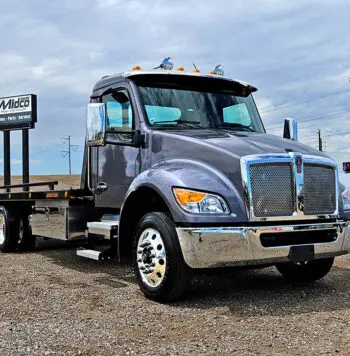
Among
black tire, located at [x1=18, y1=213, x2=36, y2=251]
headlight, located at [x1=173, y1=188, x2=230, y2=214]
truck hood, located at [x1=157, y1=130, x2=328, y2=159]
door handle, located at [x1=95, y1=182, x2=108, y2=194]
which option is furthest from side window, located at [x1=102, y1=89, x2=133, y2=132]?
black tire, located at [x1=18, y1=213, x2=36, y2=251]

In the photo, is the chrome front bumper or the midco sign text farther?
the midco sign text

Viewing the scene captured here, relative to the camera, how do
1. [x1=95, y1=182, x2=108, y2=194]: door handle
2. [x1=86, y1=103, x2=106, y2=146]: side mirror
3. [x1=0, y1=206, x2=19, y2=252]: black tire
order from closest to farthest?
1. [x1=86, y1=103, x2=106, y2=146]: side mirror
2. [x1=95, y1=182, x2=108, y2=194]: door handle
3. [x1=0, y1=206, x2=19, y2=252]: black tire

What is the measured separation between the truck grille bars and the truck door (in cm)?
168

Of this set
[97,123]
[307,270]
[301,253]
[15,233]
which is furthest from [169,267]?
[15,233]

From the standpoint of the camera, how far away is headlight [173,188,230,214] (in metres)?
4.90

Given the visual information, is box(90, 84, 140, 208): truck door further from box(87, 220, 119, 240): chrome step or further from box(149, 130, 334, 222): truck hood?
box(149, 130, 334, 222): truck hood

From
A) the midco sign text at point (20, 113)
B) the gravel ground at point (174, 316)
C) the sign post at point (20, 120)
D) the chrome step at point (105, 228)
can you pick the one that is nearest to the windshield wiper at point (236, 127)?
the chrome step at point (105, 228)

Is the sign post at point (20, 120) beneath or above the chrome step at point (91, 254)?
above

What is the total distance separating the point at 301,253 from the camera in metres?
5.12

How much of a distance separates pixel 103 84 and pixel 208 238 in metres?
3.12

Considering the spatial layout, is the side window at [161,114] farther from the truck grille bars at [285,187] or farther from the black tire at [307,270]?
the black tire at [307,270]

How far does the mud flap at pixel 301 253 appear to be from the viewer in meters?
5.07

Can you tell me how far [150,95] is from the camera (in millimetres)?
6301

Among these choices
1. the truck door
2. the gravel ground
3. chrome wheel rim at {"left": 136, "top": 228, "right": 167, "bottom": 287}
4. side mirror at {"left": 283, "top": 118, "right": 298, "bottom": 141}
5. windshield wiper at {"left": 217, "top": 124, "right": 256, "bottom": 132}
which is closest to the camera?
the gravel ground
